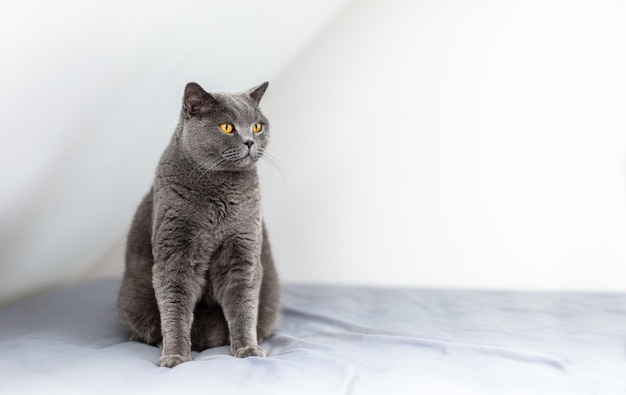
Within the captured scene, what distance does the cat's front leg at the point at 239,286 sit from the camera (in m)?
1.51

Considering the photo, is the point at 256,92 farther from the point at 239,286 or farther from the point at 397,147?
the point at 397,147

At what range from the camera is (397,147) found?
92.2 inches

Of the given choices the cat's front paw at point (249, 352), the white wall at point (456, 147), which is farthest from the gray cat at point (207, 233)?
the white wall at point (456, 147)

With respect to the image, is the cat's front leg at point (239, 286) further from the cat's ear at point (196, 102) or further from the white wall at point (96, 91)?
the white wall at point (96, 91)

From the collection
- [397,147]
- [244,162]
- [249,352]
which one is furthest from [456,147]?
[249,352]

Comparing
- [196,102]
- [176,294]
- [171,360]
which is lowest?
[171,360]

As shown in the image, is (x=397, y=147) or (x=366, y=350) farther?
(x=397, y=147)

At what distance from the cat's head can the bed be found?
1.55 feet

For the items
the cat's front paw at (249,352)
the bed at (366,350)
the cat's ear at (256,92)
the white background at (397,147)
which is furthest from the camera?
the white background at (397,147)

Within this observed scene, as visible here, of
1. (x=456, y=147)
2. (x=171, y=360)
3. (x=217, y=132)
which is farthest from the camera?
(x=456, y=147)

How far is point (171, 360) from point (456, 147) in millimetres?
1381

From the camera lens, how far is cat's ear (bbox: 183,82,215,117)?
1464 mm

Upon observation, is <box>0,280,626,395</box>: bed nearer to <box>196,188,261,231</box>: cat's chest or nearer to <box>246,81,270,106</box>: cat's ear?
<box>196,188,261,231</box>: cat's chest

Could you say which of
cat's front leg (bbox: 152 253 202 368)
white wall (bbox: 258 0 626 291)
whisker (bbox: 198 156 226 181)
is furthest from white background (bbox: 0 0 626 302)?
cat's front leg (bbox: 152 253 202 368)
